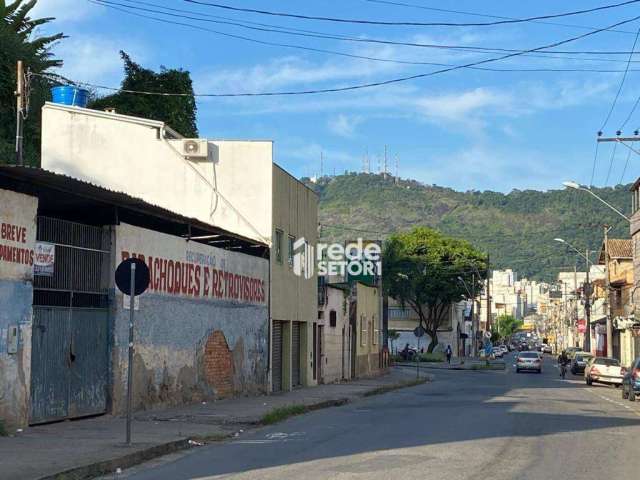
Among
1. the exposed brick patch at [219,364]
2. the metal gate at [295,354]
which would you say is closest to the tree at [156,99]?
the metal gate at [295,354]

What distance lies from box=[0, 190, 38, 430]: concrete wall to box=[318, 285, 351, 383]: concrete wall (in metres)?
22.2

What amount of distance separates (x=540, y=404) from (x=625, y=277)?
44444 mm

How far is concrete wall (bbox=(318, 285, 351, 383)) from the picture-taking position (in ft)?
128

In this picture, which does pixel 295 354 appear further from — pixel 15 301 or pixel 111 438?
pixel 111 438

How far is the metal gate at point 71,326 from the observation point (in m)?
17.5

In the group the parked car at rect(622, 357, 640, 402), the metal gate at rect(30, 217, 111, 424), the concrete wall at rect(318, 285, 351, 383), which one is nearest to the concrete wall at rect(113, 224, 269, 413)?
the metal gate at rect(30, 217, 111, 424)

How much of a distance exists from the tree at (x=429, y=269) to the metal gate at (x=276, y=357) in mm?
55235

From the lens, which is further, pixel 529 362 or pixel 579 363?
pixel 529 362

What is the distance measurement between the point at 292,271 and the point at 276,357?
10.8 ft

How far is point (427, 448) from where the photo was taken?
583 inches

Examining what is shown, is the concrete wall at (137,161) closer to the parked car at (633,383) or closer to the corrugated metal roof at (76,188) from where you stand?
the corrugated metal roof at (76,188)

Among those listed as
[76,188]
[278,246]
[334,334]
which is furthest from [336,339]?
[76,188]

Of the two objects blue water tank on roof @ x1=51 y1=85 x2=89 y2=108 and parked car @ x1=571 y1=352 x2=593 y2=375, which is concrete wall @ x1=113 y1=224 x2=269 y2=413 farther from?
parked car @ x1=571 y1=352 x2=593 y2=375

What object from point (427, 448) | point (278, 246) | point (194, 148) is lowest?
point (427, 448)
